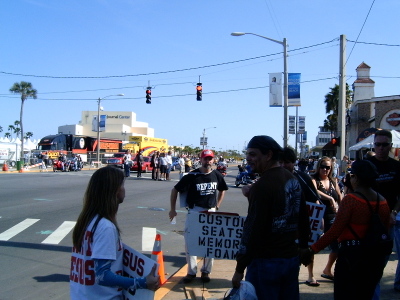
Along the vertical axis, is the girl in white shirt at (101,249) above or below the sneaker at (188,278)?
above

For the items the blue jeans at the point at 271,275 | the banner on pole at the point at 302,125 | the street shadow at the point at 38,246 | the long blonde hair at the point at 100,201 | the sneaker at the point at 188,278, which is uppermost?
the banner on pole at the point at 302,125

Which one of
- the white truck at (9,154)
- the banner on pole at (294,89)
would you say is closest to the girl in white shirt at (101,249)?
the banner on pole at (294,89)

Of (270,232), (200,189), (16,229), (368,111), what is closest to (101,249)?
(270,232)

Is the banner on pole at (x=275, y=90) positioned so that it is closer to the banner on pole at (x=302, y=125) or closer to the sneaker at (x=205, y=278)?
the sneaker at (x=205, y=278)

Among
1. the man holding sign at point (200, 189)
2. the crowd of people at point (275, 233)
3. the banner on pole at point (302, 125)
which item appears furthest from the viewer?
the banner on pole at point (302, 125)

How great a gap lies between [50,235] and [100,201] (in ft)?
23.7

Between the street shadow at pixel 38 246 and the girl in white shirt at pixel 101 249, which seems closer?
the girl in white shirt at pixel 101 249

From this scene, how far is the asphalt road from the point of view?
6098 millimetres

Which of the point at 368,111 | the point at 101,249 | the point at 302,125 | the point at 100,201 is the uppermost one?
the point at 368,111

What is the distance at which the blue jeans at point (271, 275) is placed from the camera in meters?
3.14

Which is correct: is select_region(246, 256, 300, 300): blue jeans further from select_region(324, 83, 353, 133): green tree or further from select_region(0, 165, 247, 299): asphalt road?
select_region(324, 83, 353, 133): green tree

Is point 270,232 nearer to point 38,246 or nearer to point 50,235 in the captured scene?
point 38,246

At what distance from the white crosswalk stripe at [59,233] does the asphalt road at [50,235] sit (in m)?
0.01

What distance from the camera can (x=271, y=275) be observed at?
123 inches
